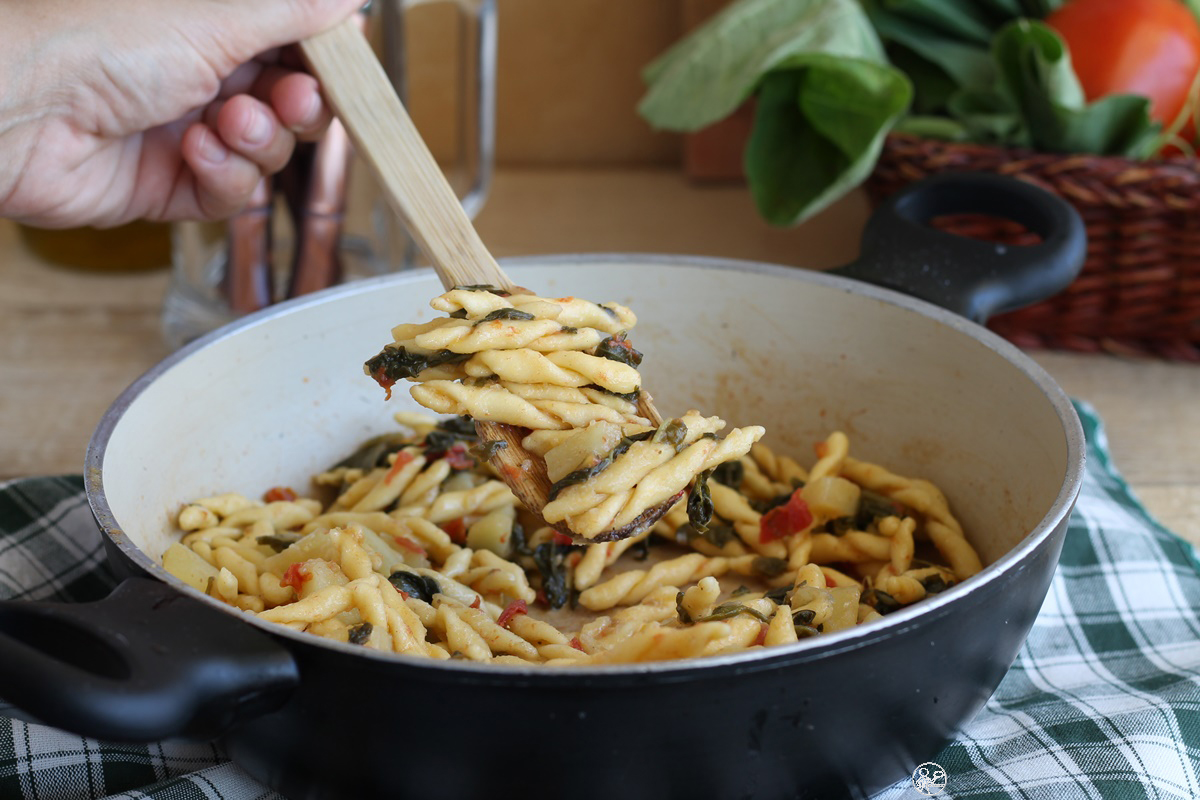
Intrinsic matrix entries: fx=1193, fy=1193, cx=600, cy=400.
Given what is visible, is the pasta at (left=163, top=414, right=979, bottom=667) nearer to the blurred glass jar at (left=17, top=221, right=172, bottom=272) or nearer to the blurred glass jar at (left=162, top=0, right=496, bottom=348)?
the blurred glass jar at (left=162, top=0, right=496, bottom=348)

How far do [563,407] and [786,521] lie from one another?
286 mm

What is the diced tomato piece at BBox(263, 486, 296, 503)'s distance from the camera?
1.15m

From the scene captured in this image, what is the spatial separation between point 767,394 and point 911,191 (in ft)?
0.83

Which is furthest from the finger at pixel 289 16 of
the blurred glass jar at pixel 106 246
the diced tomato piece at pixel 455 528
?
the blurred glass jar at pixel 106 246

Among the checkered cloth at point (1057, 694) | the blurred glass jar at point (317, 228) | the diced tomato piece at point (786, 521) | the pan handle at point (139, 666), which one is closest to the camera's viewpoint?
the pan handle at point (139, 666)

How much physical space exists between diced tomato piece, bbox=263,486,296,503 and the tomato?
1.11 meters

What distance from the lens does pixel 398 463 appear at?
1111mm

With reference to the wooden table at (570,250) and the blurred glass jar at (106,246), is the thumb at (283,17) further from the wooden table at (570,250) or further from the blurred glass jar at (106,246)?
the blurred glass jar at (106,246)

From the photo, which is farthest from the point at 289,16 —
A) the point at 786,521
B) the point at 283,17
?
the point at 786,521

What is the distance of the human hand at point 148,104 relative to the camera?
42.9 inches

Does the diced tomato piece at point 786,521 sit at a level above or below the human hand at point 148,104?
below

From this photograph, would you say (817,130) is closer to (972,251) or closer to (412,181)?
(972,251)

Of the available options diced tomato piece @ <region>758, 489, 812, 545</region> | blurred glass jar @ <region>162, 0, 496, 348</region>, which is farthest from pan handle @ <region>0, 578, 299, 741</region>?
blurred glass jar @ <region>162, 0, 496, 348</region>

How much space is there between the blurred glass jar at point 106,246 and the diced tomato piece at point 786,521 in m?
1.24
